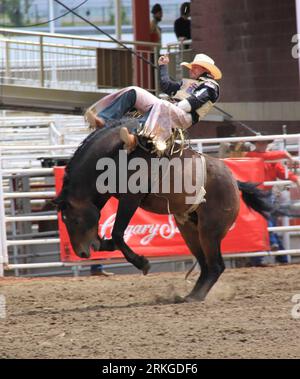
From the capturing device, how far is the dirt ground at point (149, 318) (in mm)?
5961

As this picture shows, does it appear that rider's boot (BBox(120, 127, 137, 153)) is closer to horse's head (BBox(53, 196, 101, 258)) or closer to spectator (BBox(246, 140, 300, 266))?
horse's head (BBox(53, 196, 101, 258))

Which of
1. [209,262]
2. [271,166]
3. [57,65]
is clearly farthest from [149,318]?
[57,65]

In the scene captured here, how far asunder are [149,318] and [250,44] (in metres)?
8.32

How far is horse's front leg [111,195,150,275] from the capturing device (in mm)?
7730

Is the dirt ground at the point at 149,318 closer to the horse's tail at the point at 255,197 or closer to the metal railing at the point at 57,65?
the horse's tail at the point at 255,197

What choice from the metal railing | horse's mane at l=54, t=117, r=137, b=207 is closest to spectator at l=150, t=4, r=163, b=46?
the metal railing

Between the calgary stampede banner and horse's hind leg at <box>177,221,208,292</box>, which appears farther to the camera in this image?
the calgary stampede banner

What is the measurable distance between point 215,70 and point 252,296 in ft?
6.66

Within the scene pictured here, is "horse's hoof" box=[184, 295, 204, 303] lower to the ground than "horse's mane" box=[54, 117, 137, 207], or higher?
lower

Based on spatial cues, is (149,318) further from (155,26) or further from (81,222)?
(155,26)

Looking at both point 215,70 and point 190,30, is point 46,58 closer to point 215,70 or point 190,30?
point 190,30

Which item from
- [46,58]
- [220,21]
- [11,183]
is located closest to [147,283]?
[11,183]

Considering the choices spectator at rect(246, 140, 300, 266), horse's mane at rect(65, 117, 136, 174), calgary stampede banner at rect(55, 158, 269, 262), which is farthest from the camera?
spectator at rect(246, 140, 300, 266)

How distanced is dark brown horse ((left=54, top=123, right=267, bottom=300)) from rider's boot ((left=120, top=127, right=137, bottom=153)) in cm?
8
